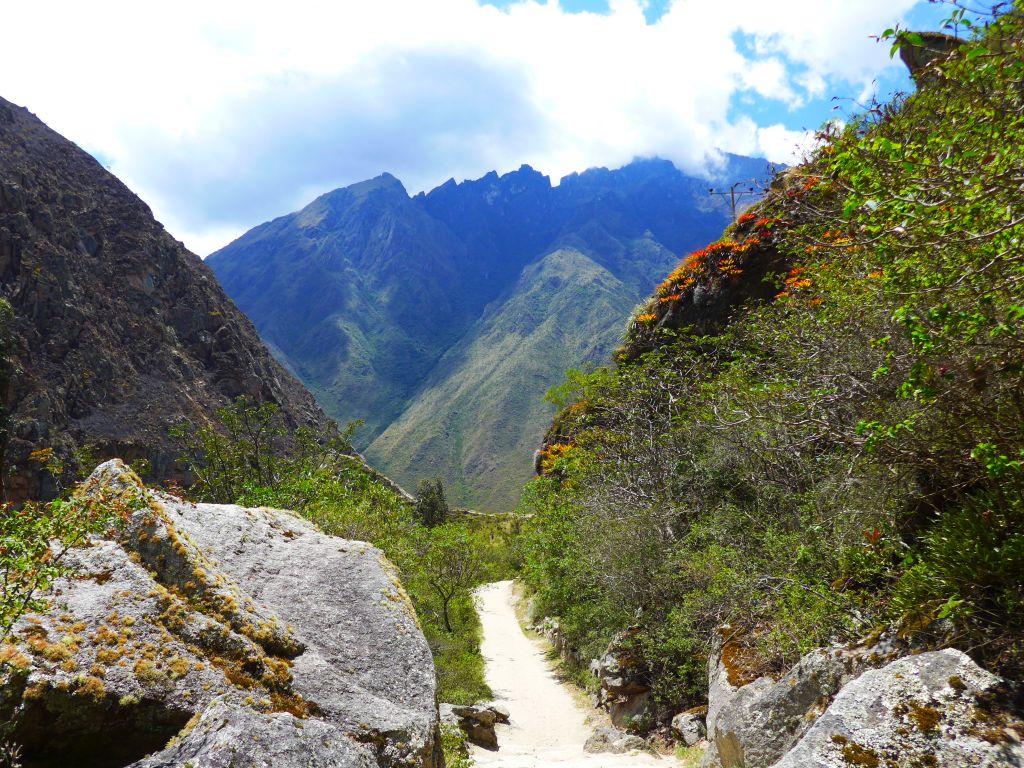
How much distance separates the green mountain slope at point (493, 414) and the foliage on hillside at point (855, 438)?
104 m

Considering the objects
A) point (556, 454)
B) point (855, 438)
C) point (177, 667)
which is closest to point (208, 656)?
point (177, 667)

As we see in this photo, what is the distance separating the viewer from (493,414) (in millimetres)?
148125

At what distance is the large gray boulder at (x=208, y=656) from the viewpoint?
3398mm

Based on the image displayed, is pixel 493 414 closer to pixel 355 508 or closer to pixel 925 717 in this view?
pixel 355 508

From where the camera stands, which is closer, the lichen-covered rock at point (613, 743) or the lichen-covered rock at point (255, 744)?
the lichen-covered rock at point (255, 744)

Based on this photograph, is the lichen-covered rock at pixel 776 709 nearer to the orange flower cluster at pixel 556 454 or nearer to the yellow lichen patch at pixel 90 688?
the yellow lichen patch at pixel 90 688

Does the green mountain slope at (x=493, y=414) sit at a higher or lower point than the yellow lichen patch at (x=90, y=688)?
higher

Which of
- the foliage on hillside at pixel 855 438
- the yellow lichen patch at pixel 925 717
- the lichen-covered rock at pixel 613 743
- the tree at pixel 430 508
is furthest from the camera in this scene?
the tree at pixel 430 508

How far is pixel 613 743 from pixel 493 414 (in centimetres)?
13673

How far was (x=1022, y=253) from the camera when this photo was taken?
4.07 metres

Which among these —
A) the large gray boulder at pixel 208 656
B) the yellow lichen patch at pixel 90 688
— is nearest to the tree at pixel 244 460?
the large gray boulder at pixel 208 656

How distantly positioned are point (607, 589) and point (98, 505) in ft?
44.4

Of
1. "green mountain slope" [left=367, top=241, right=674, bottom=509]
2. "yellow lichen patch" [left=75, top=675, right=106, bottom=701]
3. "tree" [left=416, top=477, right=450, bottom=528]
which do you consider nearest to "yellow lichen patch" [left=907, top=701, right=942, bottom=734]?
"yellow lichen patch" [left=75, top=675, right=106, bottom=701]

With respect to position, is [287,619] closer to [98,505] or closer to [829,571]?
[98,505]
